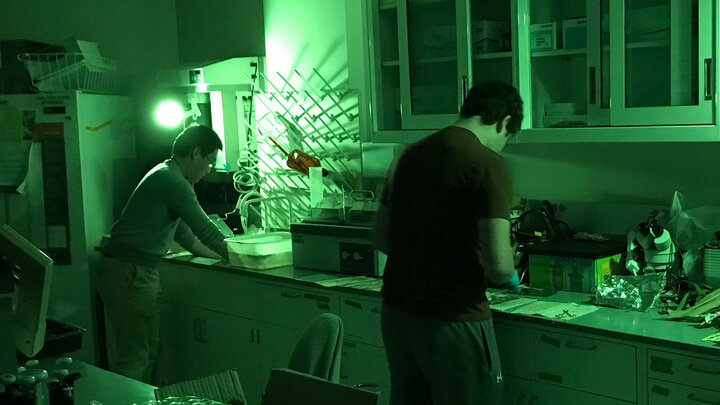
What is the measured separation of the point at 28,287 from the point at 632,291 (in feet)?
6.20

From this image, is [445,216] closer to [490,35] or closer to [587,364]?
[587,364]

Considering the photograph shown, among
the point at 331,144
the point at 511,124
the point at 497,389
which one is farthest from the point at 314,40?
the point at 497,389

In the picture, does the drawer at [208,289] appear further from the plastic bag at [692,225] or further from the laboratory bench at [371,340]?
the plastic bag at [692,225]

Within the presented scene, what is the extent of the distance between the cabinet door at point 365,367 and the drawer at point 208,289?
0.62 meters

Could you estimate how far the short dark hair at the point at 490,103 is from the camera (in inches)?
105

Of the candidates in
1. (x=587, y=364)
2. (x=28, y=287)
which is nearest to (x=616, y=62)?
(x=587, y=364)

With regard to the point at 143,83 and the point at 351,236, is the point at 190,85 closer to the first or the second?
the point at 143,83

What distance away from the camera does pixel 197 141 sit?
3.88m

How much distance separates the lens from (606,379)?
8.77 feet

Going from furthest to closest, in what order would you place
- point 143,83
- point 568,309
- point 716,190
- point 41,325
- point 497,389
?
point 143,83, point 716,190, point 568,309, point 497,389, point 41,325

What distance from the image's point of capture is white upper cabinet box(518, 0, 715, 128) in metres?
2.78

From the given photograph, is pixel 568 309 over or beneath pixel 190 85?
beneath

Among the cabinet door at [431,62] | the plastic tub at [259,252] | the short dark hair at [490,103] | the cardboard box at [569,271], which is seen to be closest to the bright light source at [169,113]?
the plastic tub at [259,252]

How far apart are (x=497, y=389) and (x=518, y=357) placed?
30cm
